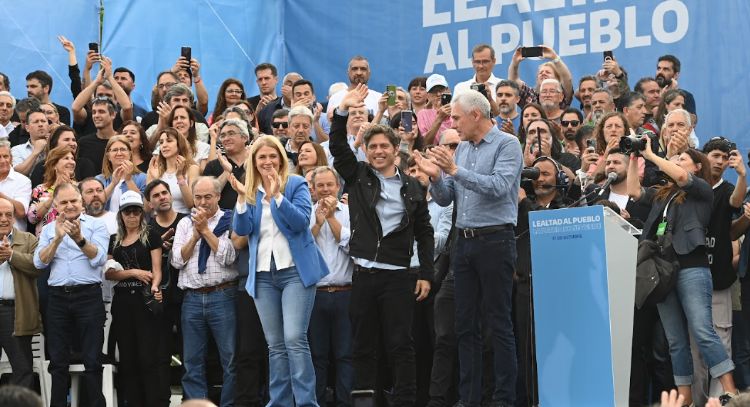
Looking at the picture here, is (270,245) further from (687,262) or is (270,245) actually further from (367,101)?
(367,101)

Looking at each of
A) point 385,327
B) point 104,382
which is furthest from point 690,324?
point 104,382

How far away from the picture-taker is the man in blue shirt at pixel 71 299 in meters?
9.28

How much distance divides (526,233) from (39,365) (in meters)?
3.76

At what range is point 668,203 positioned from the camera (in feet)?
28.7

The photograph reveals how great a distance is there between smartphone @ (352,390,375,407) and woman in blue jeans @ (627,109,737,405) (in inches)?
78.8

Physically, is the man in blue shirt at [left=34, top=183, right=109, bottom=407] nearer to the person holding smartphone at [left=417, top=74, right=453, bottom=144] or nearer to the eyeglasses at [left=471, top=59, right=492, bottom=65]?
the person holding smartphone at [left=417, top=74, right=453, bottom=144]

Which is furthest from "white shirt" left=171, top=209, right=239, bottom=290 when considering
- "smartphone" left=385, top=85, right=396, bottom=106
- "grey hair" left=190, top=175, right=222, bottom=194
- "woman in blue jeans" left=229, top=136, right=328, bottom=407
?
"smartphone" left=385, top=85, right=396, bottom=106

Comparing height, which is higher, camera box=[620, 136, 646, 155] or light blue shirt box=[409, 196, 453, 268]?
camera box=[620, 136, 646, 155]

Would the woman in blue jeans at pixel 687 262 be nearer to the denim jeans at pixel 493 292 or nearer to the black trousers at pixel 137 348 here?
the denim jeans at pixel 493 292

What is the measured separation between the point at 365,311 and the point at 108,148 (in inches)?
123

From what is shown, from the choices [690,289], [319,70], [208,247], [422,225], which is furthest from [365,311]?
[319,70]

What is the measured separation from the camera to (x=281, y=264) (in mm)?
8227

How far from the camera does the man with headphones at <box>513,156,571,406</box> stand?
8.84 metres

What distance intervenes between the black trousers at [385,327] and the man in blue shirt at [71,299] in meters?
2.03
